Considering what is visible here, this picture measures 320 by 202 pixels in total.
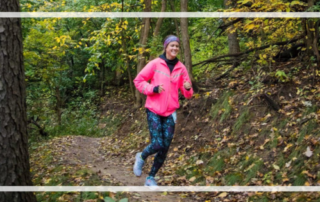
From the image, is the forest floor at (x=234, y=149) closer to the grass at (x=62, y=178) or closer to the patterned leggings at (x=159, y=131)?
the grass at (x=62, y=178)

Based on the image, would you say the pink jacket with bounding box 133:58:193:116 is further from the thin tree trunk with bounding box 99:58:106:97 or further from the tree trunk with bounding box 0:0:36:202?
the thin tree trunk with bounding box 99:58:106:97

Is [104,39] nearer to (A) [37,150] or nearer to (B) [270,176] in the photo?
(A) [37,150]

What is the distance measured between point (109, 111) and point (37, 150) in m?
8.34

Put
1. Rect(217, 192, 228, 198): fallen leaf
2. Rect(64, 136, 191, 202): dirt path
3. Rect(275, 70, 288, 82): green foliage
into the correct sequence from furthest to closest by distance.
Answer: Rect(275, 70, 288, 82): green foliage, Rect(64, 136, 191, 202): dirt path, Rect(217, 192, 228, 198): fallen leaf

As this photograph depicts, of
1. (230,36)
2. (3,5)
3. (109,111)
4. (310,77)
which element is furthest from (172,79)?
(109,111)

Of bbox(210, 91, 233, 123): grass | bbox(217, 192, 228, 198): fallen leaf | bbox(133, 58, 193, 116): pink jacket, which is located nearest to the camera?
bbox(133, 58, 193, 116): pink jacket

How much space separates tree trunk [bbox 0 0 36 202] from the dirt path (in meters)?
1.75

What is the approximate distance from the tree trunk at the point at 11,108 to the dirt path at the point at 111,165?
5.75 feet

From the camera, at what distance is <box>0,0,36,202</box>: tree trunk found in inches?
143

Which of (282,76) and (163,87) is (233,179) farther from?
(282,76)

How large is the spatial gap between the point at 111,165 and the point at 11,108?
205 inches

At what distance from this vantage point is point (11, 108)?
369 cm

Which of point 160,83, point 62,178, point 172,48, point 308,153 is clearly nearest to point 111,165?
point 62,178

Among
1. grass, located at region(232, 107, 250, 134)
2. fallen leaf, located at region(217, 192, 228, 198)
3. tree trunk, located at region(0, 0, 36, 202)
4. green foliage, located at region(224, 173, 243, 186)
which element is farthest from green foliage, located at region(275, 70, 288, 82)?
tree trunk, located at region(0, 0, 36, 202)
